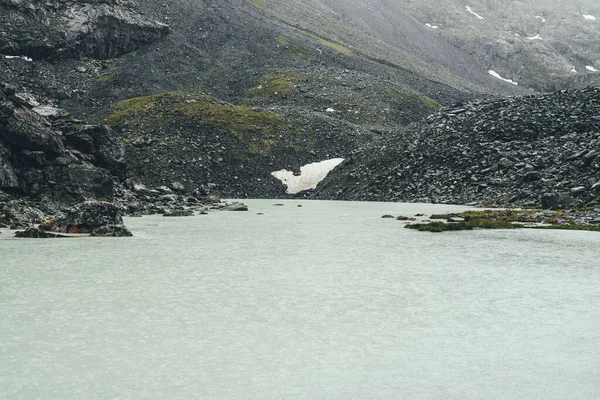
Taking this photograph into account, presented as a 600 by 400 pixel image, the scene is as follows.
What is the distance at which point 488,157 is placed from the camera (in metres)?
74.1

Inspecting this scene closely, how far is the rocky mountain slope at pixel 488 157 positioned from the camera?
63400 millimetres

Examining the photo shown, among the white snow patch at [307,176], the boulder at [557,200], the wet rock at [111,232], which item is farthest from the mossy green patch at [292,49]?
the wet rock at [111,232]

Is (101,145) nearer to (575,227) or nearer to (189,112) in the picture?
(189,112)

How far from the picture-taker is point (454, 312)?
50.0 feet

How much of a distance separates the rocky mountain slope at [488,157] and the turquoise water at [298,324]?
128ft

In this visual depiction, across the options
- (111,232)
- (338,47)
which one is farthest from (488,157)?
(338,47)

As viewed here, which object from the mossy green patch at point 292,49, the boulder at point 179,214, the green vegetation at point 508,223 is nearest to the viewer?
the green vegetation at point 508,223

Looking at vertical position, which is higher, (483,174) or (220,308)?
(483,174)

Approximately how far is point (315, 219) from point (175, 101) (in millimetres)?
72800

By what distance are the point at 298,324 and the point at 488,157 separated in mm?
65733

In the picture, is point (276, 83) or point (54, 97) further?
point (276, 83)

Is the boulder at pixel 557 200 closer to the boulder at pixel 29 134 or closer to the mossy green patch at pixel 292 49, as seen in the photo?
the boulder at pixel 29 134

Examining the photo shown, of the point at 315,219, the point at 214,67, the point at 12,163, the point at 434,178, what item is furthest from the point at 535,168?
the point at 214,67

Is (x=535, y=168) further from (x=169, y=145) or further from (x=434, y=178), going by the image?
(x=169, y=145)
